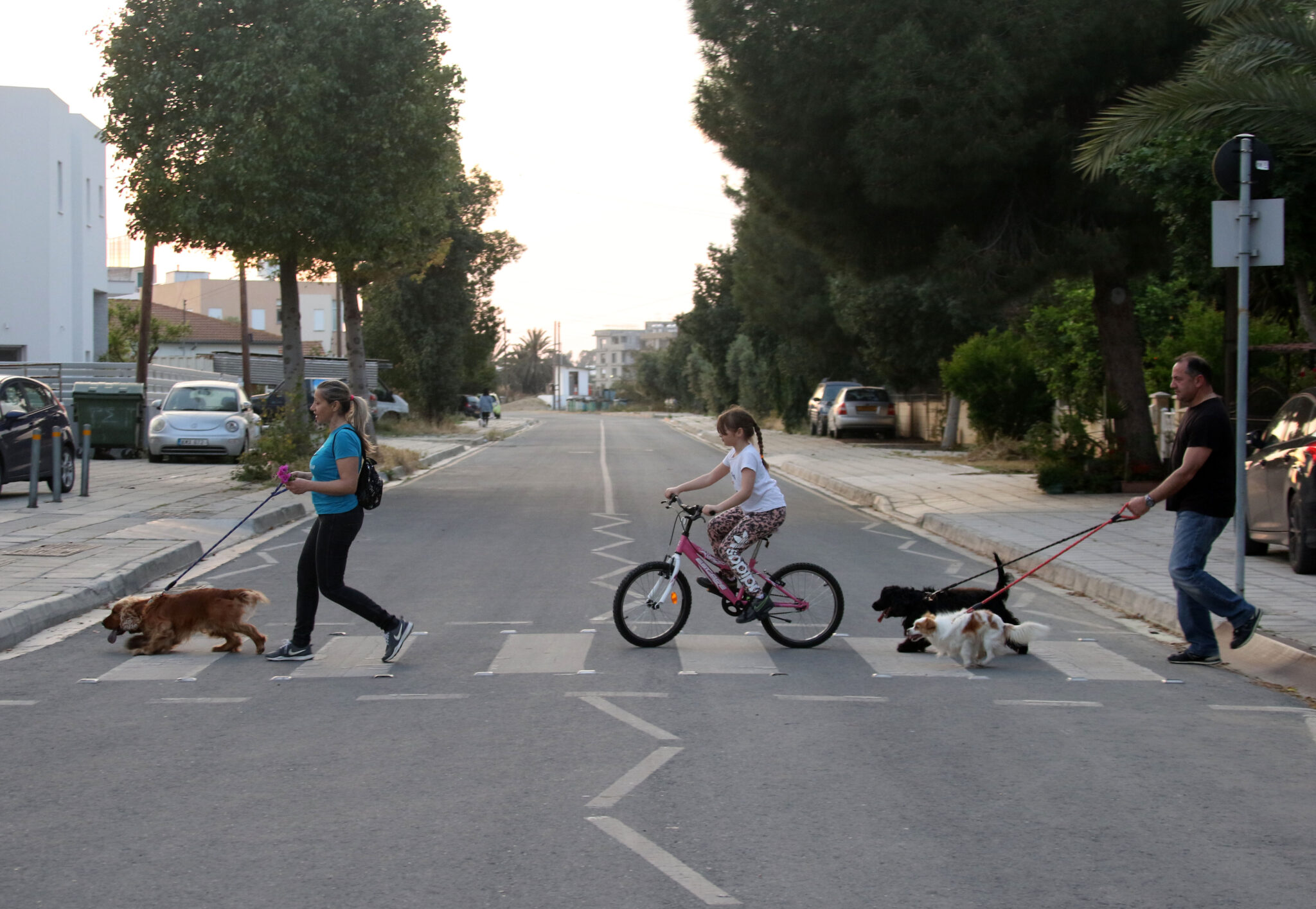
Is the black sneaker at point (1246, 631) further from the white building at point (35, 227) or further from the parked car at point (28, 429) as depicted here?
the white building at point (35, 227)

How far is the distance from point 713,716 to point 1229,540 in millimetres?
8865

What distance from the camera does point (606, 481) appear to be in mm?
24016

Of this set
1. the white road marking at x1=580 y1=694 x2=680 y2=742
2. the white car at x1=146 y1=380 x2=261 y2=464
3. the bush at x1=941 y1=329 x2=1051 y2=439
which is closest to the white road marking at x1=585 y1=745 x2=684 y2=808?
the white road marking at x1=580 y1=694 x2=680 y2=742

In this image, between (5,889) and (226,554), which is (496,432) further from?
(5,889)

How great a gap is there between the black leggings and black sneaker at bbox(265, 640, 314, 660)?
0.70 feet

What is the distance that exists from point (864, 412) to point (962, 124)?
21.8 meters

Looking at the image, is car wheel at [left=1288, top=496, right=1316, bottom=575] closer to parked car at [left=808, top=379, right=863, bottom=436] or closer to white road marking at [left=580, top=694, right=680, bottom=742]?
white road marking at [left=580, top=694, right=680, bottom=742]

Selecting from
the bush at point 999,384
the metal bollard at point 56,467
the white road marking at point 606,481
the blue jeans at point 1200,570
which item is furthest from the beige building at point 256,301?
the blue jeans at point 1200,570

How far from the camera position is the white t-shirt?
865 centimetres

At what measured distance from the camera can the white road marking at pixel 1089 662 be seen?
7.93 metres

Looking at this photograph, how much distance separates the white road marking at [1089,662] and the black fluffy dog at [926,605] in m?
0.25

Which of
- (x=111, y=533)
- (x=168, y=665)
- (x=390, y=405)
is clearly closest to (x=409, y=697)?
(x=168, y=665)

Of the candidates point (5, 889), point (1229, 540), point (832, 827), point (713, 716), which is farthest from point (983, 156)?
point (5, 889)

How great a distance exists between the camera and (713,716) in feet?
22.1
